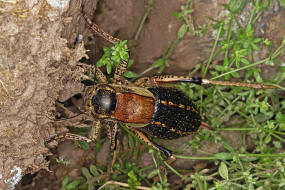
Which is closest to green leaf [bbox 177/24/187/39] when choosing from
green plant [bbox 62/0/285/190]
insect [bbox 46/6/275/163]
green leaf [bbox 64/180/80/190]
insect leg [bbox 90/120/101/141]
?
green plant [bbox 62/0/285/190]

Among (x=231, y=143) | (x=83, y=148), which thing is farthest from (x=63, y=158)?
(x=231, y=143)

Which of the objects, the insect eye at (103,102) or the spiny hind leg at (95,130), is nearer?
the insect eye at (103,102)

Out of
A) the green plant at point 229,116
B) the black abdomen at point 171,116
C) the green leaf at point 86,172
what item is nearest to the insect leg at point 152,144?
the green plant at point 229,116

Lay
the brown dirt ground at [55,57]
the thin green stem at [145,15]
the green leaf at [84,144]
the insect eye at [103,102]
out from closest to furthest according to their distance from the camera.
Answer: the brown dirt ground at [55,57], the insect eye at [103,102], the green leaf at [84,144], the thin green stem at [145,15]

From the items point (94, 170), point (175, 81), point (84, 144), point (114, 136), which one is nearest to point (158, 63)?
point (175, 81)

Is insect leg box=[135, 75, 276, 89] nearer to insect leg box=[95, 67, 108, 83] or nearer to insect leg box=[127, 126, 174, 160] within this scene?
insect leg box=[95, 67, 108, 83]

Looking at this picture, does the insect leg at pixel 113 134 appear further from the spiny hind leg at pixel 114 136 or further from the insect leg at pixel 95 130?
the insect leg at pixel 95 130

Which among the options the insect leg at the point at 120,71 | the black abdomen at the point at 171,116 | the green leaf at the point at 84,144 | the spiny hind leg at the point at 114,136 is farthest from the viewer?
the green leaf at the point at 84,144
